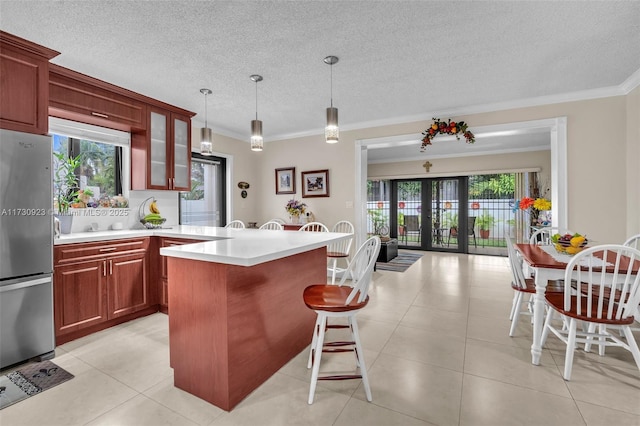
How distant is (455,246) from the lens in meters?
7.57

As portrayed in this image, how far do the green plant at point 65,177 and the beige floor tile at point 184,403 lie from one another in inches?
88.7

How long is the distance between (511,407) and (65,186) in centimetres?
437

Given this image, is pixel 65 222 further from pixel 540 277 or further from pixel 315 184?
pixel 540 277

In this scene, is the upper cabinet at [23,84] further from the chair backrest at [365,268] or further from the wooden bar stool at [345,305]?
the chair backrest at [365,268]

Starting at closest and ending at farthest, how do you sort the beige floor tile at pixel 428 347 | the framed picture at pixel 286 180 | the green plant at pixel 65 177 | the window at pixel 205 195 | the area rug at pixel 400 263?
the beige floor tile at pixel 428 347
the green plant at pixel 65 177
the window at pixel 205 195
the framed picture at pixel 286 180
the area rug at pixel 400 263

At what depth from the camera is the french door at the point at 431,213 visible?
746 cm

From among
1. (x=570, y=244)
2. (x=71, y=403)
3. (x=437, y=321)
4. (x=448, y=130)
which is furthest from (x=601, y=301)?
(x=71, y=403)

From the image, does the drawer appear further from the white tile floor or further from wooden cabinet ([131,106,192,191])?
wooden cabinet ([131,106,192,191])

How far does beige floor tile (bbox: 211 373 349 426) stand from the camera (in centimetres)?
161

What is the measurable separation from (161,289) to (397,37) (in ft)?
11.0

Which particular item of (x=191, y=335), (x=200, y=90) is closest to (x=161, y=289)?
(x=191, y=335)

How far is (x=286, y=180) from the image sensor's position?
18.0ft

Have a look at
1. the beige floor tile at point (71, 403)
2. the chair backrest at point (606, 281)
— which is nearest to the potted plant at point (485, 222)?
the chair backrest at point (606, 281)

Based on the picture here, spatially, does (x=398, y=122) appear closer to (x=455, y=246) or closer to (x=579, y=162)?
(x=579, y=162)
